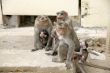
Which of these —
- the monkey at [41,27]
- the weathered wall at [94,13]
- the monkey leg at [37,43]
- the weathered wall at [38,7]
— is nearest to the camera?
the monkey at [41,27]

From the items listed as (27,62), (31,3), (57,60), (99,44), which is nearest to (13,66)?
(27,62)

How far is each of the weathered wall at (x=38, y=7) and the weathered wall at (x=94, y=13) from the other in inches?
11.2

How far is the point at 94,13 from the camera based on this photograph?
7633mm

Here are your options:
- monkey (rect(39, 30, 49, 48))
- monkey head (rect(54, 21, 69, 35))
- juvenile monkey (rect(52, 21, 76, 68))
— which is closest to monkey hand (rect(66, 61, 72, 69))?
juvenile monkey (rect(52, 21, 76, 68))

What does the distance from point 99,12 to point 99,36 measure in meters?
1.04

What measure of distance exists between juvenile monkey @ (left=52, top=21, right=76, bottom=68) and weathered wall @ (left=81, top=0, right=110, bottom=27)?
2.74 meters

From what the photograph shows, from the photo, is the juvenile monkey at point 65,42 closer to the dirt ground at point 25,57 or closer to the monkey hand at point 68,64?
the monkey hand at point 68,64

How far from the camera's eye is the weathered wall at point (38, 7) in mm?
7742

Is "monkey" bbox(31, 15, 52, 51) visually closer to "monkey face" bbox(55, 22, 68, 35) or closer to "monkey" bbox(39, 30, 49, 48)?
"monkey" bbox(39, 30, 49, 48)

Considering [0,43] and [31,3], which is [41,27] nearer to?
[0,43]

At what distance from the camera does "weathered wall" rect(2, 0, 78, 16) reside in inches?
305

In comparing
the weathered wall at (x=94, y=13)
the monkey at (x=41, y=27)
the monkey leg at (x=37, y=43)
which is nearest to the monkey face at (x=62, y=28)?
the monkey at (x=41, y=27)

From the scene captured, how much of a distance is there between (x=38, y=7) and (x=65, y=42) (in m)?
3.13

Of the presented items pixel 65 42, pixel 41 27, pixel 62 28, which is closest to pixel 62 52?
pixel 65 42
